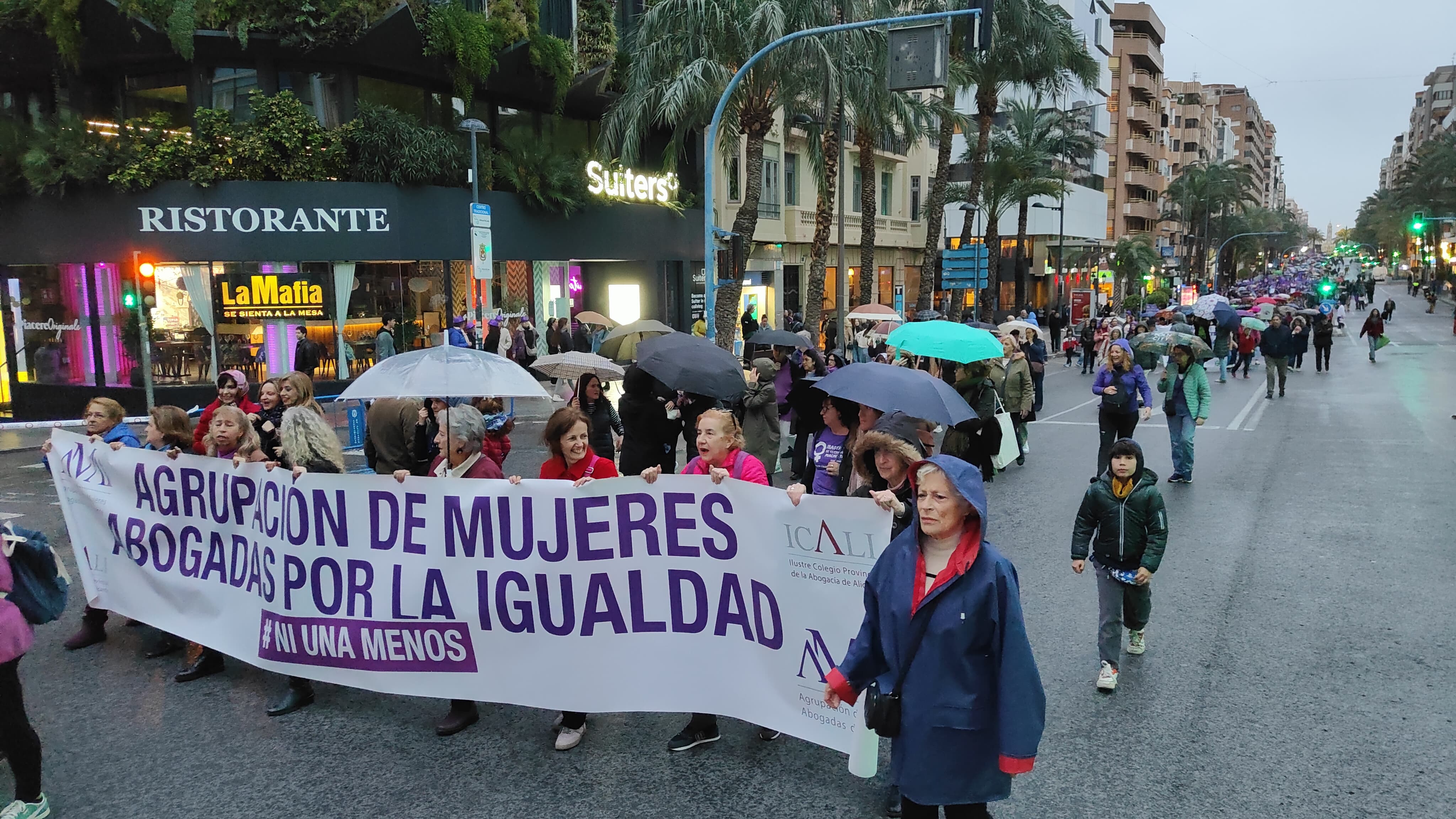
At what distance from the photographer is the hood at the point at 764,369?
10.5 m

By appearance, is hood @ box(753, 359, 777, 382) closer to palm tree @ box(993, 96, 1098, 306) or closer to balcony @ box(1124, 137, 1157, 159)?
palm tree @ box(993, 96, 1098, 306)

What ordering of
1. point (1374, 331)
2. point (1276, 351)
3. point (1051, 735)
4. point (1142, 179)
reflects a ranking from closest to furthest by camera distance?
point (1051, 735) < point (1276, 351) < point (1374, 331) < point (1142, 179)

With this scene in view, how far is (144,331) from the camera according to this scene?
18297mm

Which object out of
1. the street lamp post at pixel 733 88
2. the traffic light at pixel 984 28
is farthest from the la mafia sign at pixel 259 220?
the traffic light at pixel 984 28

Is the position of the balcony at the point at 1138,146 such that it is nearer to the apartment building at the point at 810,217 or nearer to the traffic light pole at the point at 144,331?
the apartment building at the point at 810,217

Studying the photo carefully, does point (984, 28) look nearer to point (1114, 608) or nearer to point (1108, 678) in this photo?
point (1114, 608)

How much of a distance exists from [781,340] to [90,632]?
745 centimetres

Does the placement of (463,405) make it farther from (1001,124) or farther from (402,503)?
(1001,124)

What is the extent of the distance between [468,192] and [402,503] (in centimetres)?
1995

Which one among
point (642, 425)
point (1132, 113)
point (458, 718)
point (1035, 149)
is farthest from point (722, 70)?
point (1132, 113)

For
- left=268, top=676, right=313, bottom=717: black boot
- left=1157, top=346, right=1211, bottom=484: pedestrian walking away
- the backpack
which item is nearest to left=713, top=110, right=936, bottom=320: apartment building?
left=1157, top=346, right=1211, bottom=484: pedestrian walking away

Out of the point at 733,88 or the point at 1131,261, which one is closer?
the point at 733,88

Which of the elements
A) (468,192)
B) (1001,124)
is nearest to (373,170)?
(468,192)

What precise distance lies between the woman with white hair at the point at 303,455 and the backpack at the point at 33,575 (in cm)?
125
